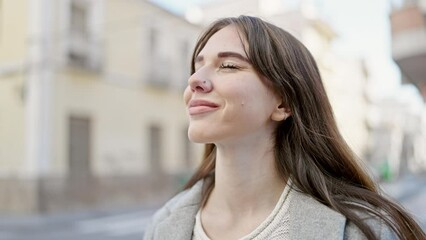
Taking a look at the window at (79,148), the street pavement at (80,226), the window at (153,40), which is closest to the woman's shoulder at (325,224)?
the street pavement at (80,226)

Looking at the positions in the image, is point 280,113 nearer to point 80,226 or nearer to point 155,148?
point 80,226

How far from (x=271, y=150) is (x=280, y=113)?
11cm

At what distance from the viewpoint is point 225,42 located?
4.23 ft

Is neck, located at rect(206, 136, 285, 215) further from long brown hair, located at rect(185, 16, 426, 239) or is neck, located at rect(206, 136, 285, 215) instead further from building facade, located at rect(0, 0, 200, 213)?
building facade, located at rect(0, 0, 200, 213)

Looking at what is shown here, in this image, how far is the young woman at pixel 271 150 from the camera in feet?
4.00

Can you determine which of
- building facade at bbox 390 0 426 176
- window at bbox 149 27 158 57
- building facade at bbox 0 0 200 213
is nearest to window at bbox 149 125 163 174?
building facade at bbox 0 0 200 213

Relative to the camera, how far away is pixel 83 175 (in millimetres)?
13602

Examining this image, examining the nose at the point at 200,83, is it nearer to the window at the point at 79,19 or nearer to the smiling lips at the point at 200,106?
the smiling lips at the point at 200,106

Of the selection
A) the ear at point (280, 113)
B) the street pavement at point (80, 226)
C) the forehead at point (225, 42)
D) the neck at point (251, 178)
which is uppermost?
the forehead at point (225, 42)

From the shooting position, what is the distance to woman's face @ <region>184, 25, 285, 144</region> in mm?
1229

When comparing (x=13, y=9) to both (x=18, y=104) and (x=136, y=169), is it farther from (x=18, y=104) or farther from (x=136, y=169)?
(x=136, y=169)

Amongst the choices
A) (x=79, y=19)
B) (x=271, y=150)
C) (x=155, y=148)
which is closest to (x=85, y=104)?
(x=79, y=19)

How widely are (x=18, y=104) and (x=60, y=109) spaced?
1111 mm

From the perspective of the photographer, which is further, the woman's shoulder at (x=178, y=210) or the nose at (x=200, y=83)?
the woman's shoulder at (x=178, y=210)
